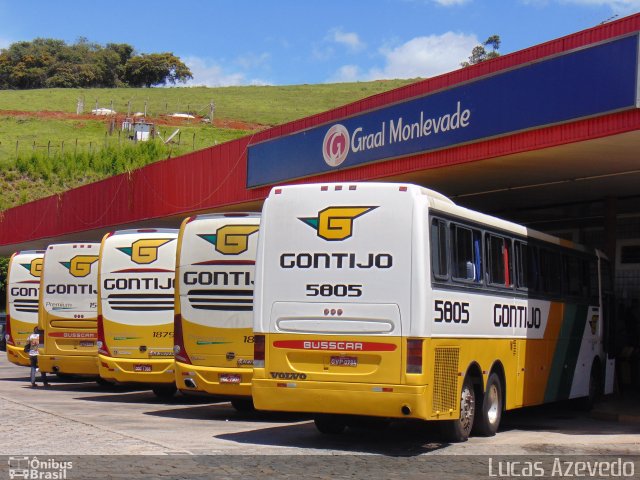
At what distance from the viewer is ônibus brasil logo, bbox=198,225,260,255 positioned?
16.6 metres

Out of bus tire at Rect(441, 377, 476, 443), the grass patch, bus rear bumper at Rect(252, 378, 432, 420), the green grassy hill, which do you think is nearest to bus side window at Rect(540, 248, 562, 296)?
bus tire at Rect(441, 377, 476, 443)

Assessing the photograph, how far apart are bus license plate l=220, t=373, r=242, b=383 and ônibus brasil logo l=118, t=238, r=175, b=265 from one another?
4009 mm

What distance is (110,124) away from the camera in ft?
289

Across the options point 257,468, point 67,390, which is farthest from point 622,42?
point 67,390

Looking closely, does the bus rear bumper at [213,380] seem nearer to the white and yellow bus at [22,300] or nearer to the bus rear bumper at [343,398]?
the bus rear bumper at [343,398]

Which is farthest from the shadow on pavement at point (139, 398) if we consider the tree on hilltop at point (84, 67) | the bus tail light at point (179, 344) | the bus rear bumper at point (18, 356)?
the tree on hilltop at point (84, 67)

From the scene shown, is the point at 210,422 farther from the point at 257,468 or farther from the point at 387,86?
the point at 387,86

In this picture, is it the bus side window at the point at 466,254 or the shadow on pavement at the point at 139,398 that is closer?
the bus side window at the point at 466,254

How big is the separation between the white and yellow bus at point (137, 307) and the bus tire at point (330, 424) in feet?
17.8

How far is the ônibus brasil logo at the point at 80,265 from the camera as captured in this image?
2234cm

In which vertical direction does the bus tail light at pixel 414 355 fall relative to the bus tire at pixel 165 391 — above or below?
above

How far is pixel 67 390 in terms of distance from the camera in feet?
73.9

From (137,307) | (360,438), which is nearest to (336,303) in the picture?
(360,438)

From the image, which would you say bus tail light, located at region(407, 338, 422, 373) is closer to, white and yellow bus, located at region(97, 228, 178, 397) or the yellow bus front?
the yellow bus front
